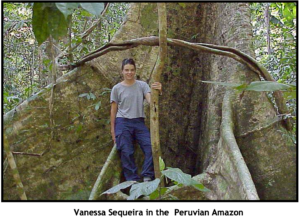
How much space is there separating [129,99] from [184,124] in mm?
819

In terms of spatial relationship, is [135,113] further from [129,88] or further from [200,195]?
[200,195]

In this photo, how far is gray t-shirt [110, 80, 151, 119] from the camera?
3.33m

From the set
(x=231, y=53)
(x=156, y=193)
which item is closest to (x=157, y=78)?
(x=156, y=193)

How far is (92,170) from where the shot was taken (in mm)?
3297

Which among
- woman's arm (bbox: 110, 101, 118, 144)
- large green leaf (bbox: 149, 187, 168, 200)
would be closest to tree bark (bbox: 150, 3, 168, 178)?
large green leaf (bbox: 149, 187, 168, 200)

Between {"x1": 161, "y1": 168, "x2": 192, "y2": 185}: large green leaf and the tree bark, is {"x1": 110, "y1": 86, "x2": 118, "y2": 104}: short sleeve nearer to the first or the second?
the tree bark

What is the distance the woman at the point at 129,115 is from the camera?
320 cm

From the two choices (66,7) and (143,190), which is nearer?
(66,7)

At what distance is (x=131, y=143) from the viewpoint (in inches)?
128

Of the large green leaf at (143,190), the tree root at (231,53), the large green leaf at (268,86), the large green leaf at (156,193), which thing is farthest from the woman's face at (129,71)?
the large green leaf at (268,86)

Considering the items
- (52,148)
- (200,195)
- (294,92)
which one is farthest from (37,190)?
(294,92)

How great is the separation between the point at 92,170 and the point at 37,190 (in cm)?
54

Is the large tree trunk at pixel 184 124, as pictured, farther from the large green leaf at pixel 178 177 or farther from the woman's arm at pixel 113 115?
the large green leaf at pixel 178 177

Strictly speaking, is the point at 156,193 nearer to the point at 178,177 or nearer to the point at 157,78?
the point at 178,177
